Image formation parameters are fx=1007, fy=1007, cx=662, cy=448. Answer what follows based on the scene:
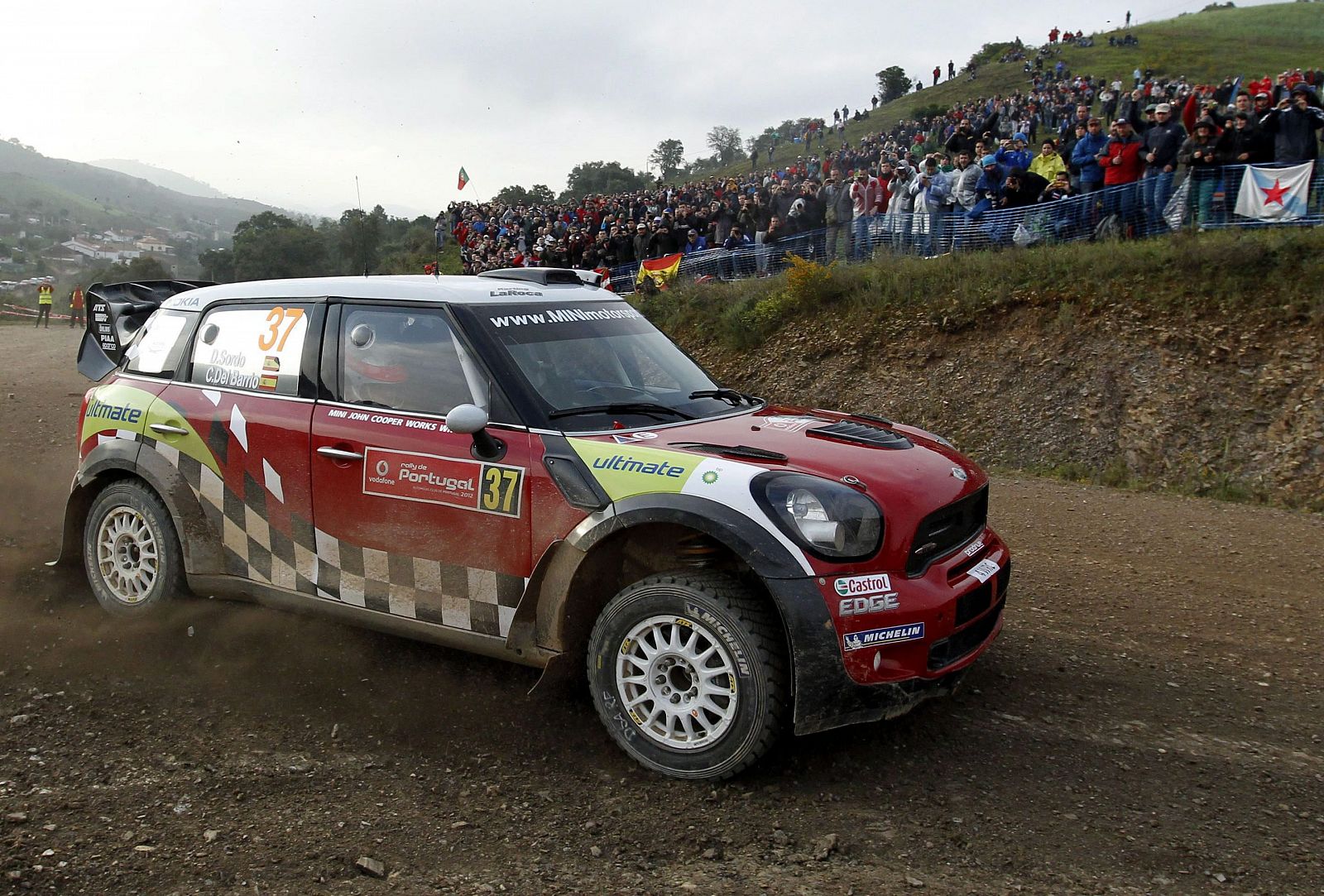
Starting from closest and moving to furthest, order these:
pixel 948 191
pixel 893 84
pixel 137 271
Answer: pixel 948 191 → pixel 137 271 → pixel 893 84

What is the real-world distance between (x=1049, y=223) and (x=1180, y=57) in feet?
161

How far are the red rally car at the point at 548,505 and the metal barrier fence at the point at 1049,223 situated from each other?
990 centimetres

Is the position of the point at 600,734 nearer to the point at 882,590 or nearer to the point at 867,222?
the point at 882,590

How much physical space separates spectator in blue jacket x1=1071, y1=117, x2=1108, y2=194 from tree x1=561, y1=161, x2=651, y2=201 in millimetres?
63565

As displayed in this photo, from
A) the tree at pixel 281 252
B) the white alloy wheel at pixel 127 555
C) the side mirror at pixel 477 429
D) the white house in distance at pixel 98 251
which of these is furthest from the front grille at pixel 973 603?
the white house in distance at pixel 98 251

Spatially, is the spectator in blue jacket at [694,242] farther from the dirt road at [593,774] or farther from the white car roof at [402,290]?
the dirt road at [593,774]

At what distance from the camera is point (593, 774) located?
3.97 m

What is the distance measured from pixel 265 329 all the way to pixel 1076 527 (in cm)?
631

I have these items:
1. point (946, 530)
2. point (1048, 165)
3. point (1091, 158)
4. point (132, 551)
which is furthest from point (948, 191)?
point (132, 551)

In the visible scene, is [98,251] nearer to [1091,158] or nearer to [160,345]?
[1091,158]

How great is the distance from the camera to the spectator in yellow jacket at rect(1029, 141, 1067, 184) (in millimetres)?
14484

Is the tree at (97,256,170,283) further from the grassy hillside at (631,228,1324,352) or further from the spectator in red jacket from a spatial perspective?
the spectator in red jacket

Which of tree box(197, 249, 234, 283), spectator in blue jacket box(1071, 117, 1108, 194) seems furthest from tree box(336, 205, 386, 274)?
spectator in blue jacket box(1071, 117, 1108, 194)

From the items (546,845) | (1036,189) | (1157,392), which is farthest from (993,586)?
(1036,189)
